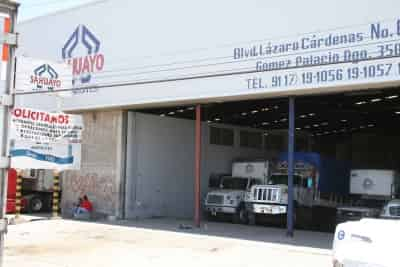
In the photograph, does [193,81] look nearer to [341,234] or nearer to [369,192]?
[369,192]

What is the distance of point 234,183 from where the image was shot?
30.0m

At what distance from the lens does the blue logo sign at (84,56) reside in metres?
27.0

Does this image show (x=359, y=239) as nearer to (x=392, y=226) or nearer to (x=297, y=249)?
(x=392, y=226)

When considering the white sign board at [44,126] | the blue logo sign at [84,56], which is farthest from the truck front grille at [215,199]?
the blue logo sign at [84,56]

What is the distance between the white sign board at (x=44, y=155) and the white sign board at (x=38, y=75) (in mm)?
2701

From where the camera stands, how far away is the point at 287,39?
19.7 metres

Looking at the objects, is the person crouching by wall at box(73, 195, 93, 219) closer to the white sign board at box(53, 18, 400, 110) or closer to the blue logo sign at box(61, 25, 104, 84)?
the white sign board at box(53, 18, 400, 110)

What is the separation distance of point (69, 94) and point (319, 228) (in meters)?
13.3

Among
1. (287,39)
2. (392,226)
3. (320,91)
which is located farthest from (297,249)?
(392,226)

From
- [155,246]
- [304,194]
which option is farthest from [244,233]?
[304,194]

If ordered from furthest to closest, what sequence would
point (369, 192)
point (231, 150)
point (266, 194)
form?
1. point (231, 150)
2. point (266, 194)
3. point (369, 192)

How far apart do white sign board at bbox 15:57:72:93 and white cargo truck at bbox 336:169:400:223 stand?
13846 millimetres

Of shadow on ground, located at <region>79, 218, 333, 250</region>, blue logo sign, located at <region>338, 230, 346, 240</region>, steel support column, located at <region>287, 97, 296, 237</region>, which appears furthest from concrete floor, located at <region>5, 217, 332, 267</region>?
blue logo sign, located at <region>338, 230, 346, 240</region>

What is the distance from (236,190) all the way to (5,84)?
944 inches
